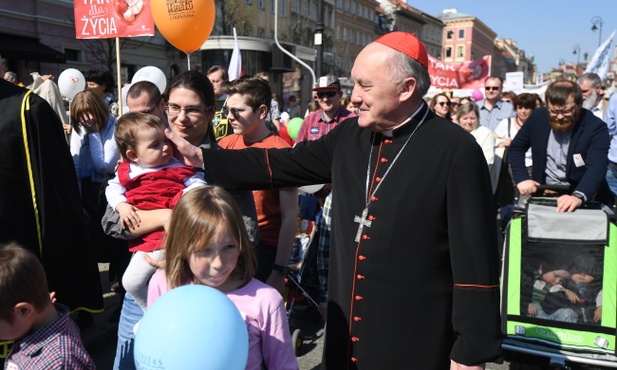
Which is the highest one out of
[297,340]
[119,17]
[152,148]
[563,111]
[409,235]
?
[119,17]

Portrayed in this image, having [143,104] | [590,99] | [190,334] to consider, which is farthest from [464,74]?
[190,334]

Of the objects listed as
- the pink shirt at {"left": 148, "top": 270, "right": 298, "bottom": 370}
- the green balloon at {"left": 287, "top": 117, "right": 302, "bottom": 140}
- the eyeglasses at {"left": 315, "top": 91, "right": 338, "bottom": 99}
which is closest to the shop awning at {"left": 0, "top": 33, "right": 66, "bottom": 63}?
the green balloon at {"left": 287, "top": 117, "right": 302, "bottom": 140}

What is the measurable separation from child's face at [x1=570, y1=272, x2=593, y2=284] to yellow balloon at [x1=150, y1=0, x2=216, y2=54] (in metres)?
4.05

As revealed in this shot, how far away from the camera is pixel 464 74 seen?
→ 1304cm

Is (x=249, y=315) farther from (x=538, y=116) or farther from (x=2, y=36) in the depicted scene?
(x=2, y=36)

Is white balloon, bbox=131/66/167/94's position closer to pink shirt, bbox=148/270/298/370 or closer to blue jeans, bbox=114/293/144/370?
blue jeans, bbox=114/293/144/370

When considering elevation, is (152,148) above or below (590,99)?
below

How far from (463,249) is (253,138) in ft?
5.42

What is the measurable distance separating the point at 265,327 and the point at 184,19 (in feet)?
13.2

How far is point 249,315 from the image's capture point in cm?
192

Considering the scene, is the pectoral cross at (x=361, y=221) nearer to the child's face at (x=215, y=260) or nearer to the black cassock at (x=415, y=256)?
the black cassock at (x=415, y=256)

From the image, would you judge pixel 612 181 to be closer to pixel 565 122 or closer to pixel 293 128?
pixel 565 122

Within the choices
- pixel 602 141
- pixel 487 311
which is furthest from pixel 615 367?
pixel 487 311

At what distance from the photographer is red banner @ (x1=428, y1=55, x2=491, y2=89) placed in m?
12.9
